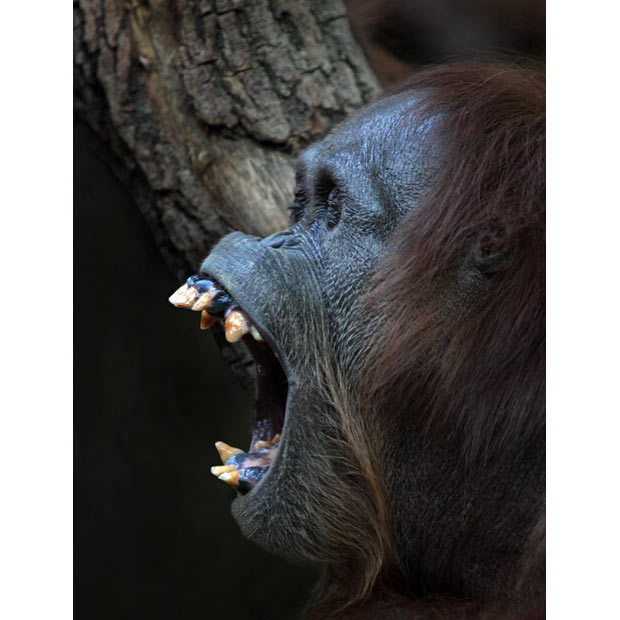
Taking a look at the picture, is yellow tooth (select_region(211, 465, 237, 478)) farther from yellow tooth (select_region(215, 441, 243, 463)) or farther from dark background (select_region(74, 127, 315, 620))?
dark background (select_region(74, 127, 315, 620))

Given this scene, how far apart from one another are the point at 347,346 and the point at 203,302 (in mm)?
232

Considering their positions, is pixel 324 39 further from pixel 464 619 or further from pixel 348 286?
pixel 464 619

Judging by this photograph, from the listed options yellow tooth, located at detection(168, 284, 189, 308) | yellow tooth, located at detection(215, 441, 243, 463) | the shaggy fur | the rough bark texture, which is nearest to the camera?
the shaggy fur

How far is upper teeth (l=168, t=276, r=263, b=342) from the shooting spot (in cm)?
102

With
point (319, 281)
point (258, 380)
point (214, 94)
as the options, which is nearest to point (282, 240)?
point (319, 281)

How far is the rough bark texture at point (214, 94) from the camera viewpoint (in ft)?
4.63

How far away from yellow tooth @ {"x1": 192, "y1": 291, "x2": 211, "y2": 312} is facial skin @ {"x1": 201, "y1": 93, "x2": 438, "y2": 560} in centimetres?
4

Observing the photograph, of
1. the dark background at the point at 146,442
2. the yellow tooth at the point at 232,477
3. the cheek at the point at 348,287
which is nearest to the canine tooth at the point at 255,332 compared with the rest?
the cheek at the point at 348,287

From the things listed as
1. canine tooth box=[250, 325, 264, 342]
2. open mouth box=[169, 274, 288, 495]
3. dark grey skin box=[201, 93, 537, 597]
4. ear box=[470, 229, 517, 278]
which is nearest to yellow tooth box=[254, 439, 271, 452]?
open mouth box=[169, 274, 288, 495]

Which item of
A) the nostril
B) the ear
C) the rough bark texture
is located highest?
the rough bark texture

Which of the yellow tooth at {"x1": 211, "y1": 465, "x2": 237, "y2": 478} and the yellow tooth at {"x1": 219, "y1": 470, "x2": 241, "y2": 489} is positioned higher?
the yellow tooth at {"x1": 211, "y1": 465, "x2": 237, "y2": 478}

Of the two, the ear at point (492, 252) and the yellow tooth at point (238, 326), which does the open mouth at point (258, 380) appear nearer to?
the yellow tooth at point (238, 326)

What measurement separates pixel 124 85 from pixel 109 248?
38 cm

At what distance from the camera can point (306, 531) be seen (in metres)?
1.02
